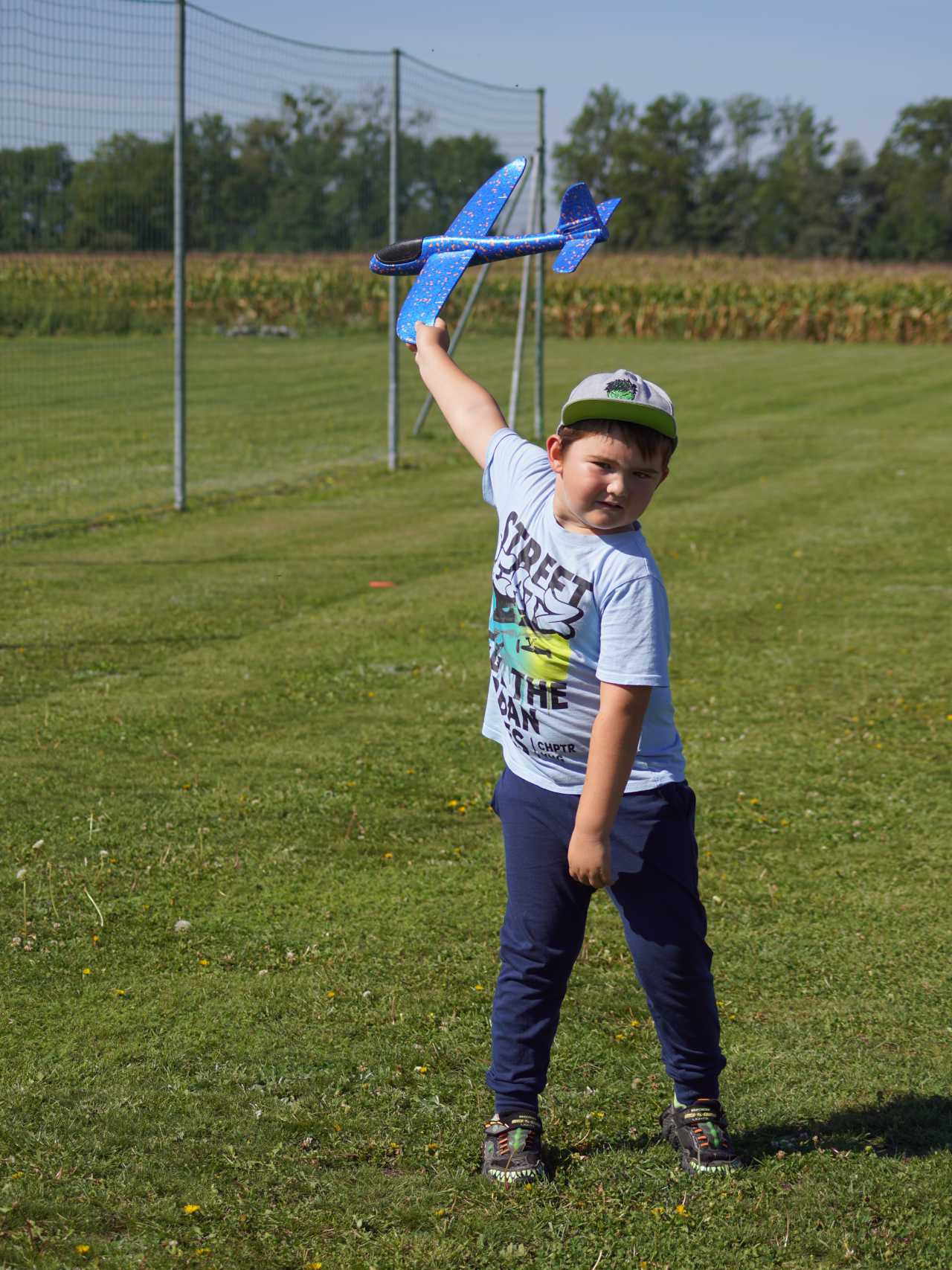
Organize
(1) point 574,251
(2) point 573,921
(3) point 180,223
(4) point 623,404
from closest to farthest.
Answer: (4) point 623,404
(2) point 573,921
(1) point 574,251
(3) point 180,223

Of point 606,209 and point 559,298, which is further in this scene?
point 559,298

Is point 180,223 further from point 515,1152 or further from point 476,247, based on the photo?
point 515,1152

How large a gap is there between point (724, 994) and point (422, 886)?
118 cm

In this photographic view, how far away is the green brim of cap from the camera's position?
2826 mm

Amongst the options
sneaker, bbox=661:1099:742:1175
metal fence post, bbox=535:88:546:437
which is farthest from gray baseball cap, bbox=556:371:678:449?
metal fence post, bbox=535:88:546:437

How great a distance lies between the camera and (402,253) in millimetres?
3662

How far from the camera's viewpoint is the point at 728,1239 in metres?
2.96

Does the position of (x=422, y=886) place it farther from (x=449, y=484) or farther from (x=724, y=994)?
(x=449, y=484)

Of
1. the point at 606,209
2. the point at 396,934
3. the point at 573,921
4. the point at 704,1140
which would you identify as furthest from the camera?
the point at 396,934

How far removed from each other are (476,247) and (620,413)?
945 mm

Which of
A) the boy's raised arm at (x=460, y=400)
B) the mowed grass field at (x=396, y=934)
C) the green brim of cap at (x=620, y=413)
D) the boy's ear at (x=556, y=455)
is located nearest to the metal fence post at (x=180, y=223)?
the mowed grass field at (x=396, y=934)

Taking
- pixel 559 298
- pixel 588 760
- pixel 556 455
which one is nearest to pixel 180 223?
pixel 556 455

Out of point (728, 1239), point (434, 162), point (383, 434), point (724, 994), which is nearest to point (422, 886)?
point (724, 994)

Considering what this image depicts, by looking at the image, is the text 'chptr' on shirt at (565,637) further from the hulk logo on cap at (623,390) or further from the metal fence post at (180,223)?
the metal fence post at (180,223)
